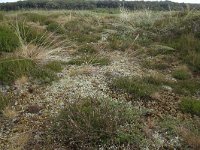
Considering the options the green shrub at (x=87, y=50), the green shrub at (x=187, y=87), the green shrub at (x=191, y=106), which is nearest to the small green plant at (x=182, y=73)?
the green shrub at (x=187, y=87)

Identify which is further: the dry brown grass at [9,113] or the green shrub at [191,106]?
the green shrub at [191,106]

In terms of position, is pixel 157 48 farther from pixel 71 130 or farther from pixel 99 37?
pixel 71 130

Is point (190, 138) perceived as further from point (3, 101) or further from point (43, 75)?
point (43, 75)

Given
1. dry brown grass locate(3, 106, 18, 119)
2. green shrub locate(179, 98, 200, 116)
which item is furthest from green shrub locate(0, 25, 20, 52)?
green shrub locate(179, 98, 200, 116)

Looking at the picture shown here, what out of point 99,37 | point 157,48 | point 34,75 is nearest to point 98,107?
point 34,75

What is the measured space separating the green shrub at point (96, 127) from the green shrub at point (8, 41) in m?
4.03

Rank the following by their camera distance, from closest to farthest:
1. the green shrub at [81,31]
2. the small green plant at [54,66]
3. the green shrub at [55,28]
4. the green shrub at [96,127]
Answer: the green shrub at [96,127] < the small green plant at [54,66] < the green shrub at [81,31] < the green shrub at [55,28]

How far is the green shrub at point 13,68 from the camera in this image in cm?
821

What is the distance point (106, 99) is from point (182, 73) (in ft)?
10.5

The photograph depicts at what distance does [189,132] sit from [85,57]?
4404 mm

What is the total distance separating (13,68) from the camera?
8.45 metres

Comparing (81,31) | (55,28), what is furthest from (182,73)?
(55,28)

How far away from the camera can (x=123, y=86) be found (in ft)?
26.4

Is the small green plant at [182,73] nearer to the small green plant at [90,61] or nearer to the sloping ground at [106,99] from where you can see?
the sloping ground at [106,99]
